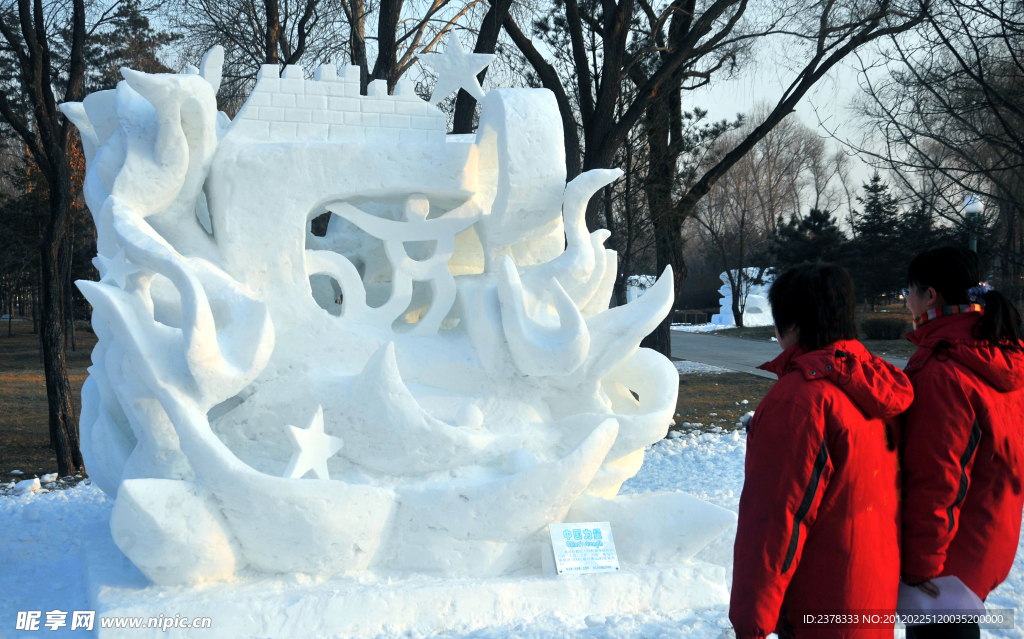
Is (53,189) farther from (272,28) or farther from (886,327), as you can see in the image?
(886,327)

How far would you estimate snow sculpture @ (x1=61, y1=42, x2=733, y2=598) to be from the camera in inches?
156

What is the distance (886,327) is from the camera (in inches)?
731

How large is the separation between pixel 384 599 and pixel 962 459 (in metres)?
2.64

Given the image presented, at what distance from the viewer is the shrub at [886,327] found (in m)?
18.5

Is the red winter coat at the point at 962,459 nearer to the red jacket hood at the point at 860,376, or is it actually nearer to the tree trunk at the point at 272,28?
the red jacket hood at the point at 860,376

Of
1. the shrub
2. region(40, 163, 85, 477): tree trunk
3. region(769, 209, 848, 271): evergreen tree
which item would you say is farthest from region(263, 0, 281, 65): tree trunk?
region(769, 209, 848, 271): evergreen tree

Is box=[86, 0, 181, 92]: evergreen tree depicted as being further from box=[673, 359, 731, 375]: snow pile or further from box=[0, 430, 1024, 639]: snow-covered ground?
box=[673, 359, 731, 375]: snow pile

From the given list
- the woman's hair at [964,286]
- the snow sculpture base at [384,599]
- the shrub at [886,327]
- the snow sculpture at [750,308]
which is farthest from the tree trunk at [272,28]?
the snow sculpture at [750,308]

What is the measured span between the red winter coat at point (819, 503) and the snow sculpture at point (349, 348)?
82.5 inches

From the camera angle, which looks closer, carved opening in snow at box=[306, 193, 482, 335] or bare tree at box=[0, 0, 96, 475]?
carved opening in snow at box=[306, 193, 482, 335]

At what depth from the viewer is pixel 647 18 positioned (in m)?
10.2

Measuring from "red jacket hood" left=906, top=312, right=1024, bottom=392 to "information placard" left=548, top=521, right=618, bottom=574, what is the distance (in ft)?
7.23

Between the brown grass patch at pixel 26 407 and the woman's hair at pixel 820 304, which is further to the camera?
the brown grass patch at pixel 26 407
